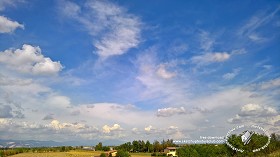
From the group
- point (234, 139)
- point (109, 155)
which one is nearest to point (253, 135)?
point (234, 139)

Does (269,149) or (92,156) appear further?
(92,156)

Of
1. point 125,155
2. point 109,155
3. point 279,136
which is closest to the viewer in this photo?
point 279,136

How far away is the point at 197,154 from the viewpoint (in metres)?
145

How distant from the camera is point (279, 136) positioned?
134 meters

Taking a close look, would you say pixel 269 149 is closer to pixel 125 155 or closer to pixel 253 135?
pixel 253 135

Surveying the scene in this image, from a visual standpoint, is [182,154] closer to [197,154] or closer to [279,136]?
[197,154]

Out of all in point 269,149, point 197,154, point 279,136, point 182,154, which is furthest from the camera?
point 182,154

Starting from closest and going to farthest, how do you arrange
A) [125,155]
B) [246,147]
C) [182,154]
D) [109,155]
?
[246,147]
[182,154]
[125,155]
[109,155]

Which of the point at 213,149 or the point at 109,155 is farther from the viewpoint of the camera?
the point at 109,155

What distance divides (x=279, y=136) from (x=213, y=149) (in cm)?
2781

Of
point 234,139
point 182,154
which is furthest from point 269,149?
point 182,154

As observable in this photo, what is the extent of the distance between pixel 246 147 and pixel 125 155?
84.7 meters

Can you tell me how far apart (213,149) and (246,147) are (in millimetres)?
30074

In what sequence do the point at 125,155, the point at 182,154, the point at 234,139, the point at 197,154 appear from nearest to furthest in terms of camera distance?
1. the point at 234,139
2. the point at 197,154
3. the point at 182,154
4. the point at 125,155
